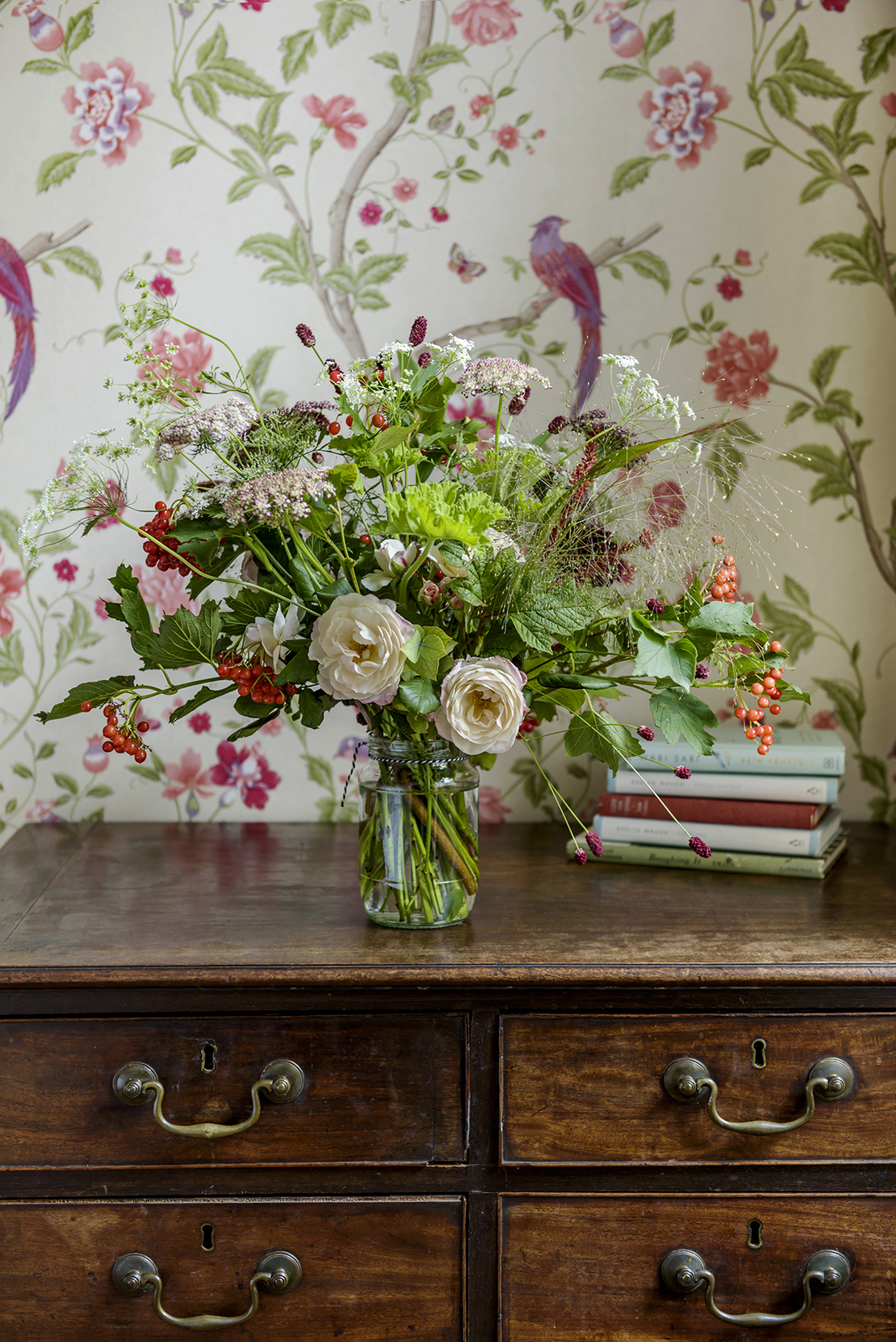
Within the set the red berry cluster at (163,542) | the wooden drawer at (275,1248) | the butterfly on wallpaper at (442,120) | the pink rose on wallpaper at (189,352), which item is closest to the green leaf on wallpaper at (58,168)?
the pink rose on wallpaper at (189,352)

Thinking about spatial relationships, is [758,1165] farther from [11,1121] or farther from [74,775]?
[74,775]

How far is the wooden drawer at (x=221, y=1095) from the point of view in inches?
34.8

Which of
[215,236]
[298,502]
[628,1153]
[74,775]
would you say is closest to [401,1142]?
[628,1153]

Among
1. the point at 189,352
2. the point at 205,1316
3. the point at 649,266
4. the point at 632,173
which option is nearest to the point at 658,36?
the point at 632,173

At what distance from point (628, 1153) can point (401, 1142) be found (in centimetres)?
21

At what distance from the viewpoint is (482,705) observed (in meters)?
0.85

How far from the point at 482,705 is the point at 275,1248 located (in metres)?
0.54

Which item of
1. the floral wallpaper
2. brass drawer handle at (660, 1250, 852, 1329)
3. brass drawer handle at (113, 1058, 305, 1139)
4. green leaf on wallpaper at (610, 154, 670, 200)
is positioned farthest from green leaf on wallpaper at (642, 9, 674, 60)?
brass drawer handle at (660, 1250, 852, 1329)

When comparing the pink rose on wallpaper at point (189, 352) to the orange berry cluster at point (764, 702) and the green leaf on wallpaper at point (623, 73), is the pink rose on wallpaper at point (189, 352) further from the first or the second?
the orange berry cluster at point (764, 702)

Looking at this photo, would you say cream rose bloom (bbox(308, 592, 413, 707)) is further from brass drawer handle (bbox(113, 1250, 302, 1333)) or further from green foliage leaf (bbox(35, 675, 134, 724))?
brass drawer handle (bbox(113, 1250, 302, 1333))

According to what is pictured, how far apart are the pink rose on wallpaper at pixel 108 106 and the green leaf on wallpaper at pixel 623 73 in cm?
61

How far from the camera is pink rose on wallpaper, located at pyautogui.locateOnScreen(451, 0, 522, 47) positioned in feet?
4.16

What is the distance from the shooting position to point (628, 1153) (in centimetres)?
89

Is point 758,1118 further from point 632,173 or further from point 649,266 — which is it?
point 632,173
